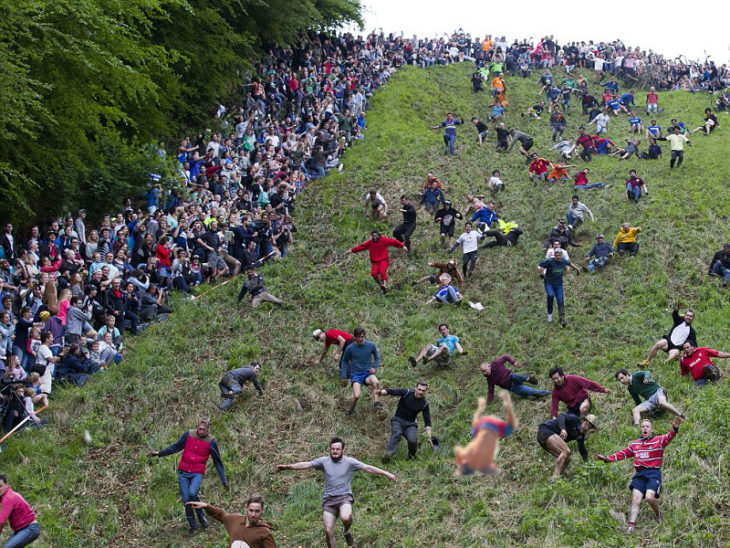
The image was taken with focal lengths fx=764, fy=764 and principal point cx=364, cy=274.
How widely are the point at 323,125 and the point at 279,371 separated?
55.9 feet

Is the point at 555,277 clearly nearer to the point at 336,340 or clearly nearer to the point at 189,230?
the point at 336,340

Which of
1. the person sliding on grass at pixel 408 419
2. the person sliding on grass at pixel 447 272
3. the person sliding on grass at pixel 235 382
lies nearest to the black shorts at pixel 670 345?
the person sliding on grass at pixel 408 419

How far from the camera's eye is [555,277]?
62.2ft

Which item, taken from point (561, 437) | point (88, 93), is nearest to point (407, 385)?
point (561, 437)

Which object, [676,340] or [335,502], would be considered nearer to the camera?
[335,502]

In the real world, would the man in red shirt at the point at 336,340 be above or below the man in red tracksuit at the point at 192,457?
above

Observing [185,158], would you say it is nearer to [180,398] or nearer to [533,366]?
[180,398]

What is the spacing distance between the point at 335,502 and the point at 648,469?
482 centimetres

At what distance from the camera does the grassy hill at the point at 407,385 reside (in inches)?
486

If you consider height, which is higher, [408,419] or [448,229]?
[448,229]

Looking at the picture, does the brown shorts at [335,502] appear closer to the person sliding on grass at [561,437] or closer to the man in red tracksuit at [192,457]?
the man in red tracksuit at [192,457]

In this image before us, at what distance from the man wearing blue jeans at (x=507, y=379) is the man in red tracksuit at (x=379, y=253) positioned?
5.68m

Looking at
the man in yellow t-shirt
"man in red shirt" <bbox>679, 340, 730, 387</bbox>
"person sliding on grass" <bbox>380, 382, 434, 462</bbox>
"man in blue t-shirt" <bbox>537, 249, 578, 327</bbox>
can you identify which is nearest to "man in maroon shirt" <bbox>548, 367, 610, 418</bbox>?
"man in red shirt" <bbox>679, 340, 730, 387</bbox>

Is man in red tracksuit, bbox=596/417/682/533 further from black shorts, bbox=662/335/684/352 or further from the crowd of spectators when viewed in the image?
the crowd of spectators
